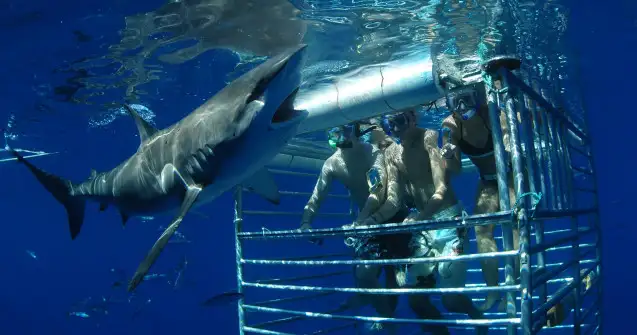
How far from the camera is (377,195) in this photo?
20.2ft

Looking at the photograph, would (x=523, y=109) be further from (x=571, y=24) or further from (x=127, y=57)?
(x=127, y=57)

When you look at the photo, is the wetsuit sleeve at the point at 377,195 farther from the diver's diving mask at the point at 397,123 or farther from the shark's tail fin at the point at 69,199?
the shark's tail fin at the point at 69,199

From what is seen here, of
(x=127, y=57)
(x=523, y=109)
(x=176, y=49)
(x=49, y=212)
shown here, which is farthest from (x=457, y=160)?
(x=49, y=212)

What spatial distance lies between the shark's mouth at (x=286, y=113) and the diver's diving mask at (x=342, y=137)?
13.2 feet

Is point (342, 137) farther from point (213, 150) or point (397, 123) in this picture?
point (213, 150)

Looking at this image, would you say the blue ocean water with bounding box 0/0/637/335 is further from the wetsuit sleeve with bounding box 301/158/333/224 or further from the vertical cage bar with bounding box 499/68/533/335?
the vertical cage bar with bounding box 499/68/533/335

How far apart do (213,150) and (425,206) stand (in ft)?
10.8

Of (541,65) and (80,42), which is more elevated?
(80,42)

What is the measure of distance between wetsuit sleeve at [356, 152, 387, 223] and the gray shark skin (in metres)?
1.93

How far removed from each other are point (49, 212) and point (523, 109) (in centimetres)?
4965

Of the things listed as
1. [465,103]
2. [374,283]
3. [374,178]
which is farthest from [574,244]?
[374,283]

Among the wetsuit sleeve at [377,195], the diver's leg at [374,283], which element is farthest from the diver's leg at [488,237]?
the diver's leg at [374,283]

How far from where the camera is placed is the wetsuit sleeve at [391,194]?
5983 mm

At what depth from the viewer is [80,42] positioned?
415 inches
